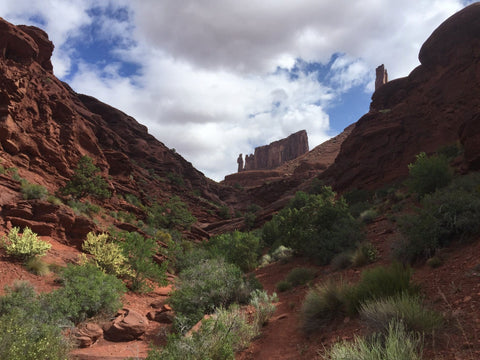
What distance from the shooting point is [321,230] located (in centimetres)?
1412

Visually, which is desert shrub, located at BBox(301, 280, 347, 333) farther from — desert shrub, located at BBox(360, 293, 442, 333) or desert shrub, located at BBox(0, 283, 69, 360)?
desert shrub, located at BBox(0, 283, 69, 360)

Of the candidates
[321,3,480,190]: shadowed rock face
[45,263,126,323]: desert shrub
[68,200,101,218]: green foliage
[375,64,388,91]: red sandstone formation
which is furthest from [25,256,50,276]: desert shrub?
[375,64,388,91]: red sandstone formation

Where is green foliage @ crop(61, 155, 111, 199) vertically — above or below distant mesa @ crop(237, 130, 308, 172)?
below

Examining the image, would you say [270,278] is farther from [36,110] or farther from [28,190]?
[36,110]

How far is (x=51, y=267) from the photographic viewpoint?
962 cm

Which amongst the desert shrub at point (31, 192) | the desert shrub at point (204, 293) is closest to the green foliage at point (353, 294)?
the desert shrub at point (204, 293)

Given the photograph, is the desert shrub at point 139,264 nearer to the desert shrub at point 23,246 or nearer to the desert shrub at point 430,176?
the desert shrub at point 23,246

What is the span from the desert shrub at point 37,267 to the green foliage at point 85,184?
40.2 ft

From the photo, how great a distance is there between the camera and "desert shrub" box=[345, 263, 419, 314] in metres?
4.56

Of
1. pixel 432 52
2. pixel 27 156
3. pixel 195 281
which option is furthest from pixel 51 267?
pixel 432 52

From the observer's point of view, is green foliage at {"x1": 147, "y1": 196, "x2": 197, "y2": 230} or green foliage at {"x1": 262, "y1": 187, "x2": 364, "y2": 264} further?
green foliage at {"x1": 147, "y1": 196, "x2": 197, "y2": 230}

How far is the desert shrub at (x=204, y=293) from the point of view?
276 inches

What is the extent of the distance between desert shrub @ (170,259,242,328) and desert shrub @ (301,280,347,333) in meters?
2.35

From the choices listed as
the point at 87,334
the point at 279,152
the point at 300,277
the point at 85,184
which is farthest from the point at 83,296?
the point at 279,152
